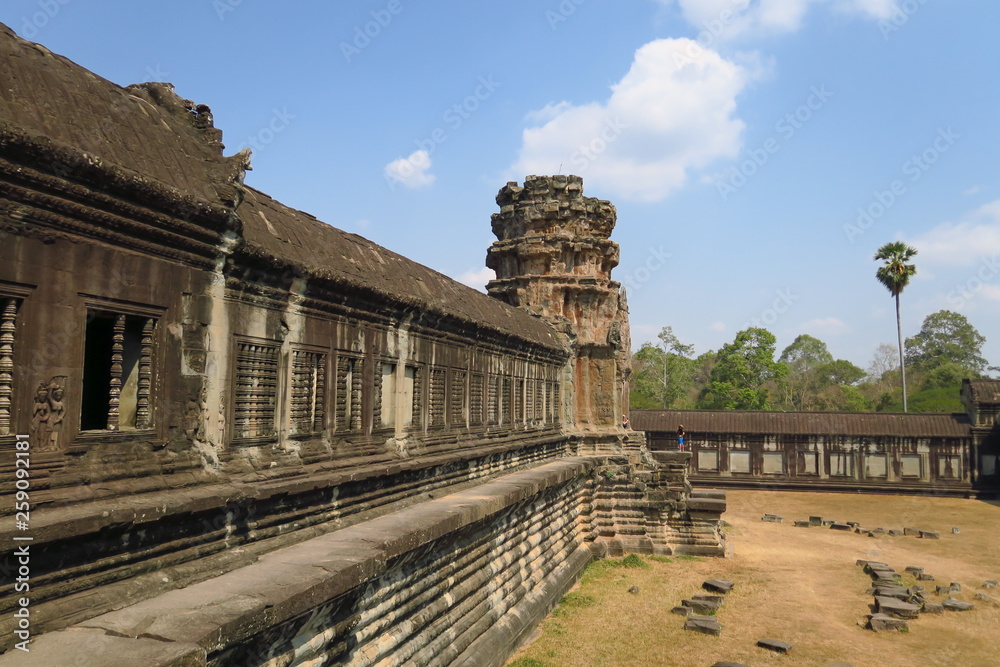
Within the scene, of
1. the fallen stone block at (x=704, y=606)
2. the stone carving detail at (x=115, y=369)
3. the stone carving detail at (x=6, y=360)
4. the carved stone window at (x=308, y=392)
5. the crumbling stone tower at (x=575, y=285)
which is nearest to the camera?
the stone carving detail at (x=6, y=360)

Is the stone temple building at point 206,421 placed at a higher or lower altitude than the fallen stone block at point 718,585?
higher

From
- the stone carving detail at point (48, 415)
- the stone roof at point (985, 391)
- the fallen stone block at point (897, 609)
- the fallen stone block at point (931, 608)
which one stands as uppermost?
the stone roof at point (985, 391)

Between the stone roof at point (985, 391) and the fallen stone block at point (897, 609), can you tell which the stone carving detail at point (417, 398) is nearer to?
the fallen stone block at point (897, 609)

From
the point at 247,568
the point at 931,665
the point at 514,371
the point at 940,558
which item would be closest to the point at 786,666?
the point at 931,665

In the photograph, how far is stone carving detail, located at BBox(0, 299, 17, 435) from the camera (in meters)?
3.66

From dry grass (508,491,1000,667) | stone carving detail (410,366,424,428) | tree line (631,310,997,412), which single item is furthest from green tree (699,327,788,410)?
stone carving detail (410,366,424,428)

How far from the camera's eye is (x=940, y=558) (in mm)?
16172

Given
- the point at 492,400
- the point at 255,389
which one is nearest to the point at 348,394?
the point at 255,389

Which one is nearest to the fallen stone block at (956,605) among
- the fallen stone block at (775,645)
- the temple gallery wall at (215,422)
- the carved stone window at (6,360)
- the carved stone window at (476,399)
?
the fallen stone block at (775,645)

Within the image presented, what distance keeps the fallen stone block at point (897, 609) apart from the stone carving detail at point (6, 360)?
463 inches

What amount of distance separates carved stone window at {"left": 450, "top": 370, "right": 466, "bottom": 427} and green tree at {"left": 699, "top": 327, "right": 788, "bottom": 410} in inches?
1395

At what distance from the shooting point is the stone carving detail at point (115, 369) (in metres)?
4.32

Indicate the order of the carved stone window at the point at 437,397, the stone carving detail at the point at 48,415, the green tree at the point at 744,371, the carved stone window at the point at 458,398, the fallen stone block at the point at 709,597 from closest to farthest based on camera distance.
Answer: the stone carving detail at the point at 48,415, the carved stone window at the point at 437,397, the carved stone window at the point at 458,398, the fallen stone block at the point at 709,597, the green tree at the point at 744,371

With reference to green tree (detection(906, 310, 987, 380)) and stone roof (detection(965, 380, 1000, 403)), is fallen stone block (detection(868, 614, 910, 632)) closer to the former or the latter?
stone roof (detection(965, 380, 1000, 403))
